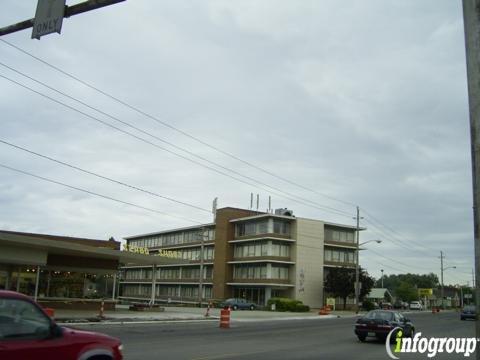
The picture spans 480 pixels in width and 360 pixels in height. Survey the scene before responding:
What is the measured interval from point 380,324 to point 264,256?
53.8 m

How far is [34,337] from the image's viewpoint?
684cm

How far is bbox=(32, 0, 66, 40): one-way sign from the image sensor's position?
31.1ft

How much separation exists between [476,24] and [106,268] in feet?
133

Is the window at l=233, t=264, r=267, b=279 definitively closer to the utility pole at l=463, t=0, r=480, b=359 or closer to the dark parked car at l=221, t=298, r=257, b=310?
the dark parked car at l=221, t=298, r=257, b=310

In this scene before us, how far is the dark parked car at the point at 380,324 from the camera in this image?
2239 centimetres

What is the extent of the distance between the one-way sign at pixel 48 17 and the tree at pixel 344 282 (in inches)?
2704

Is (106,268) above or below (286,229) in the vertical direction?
below

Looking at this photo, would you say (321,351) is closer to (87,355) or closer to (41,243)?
(87,355)

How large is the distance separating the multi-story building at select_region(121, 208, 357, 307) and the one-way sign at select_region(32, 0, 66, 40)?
59.8 m

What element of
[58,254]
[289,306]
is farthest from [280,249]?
[58,254]

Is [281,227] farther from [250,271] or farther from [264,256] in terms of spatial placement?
[250,271]

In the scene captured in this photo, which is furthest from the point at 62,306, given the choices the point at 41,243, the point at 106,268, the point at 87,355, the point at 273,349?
the point at 87,355

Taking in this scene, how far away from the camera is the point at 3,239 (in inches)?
1218

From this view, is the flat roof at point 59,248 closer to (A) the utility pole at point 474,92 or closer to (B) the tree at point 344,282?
(A) the utility pole at point 474,92
